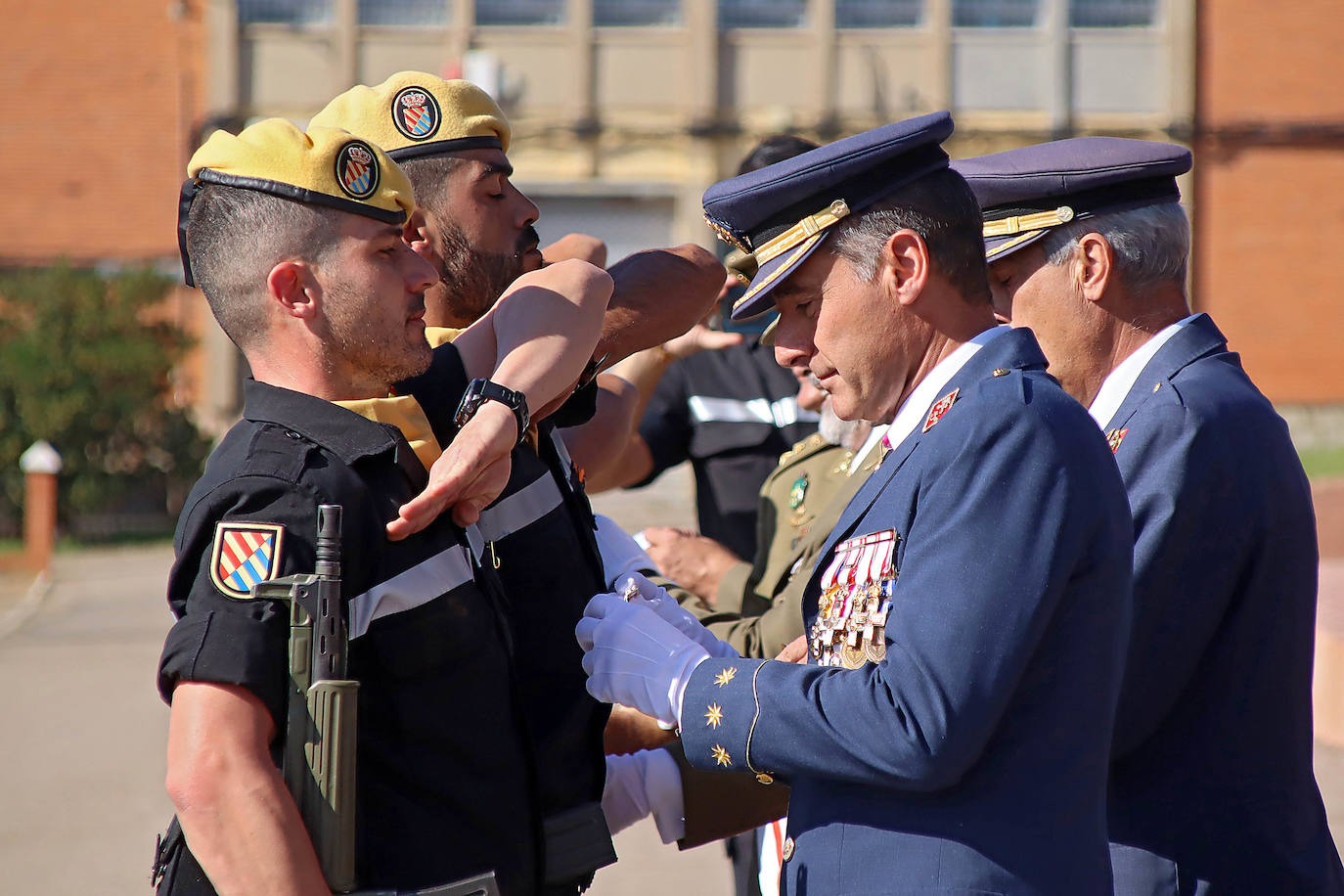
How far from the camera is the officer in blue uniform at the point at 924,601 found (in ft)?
5.07

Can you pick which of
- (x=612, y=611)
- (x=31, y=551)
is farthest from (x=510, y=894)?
(x=31, y=551)

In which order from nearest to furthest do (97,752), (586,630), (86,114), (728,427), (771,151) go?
(586,630) → (771,151) → (728,427) → (97,752) → (86,114)

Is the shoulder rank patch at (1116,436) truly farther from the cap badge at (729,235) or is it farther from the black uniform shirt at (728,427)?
the black uniform shirt at (728,427)

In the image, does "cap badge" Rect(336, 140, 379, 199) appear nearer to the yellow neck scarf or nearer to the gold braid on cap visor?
the yellow neck scarf

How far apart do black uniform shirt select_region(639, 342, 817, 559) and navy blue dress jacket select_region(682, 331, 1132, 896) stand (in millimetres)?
2374

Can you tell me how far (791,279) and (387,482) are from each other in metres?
0.62

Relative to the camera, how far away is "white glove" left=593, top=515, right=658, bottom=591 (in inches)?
99.5

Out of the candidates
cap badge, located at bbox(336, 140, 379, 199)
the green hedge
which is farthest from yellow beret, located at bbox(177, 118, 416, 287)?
the green hedge

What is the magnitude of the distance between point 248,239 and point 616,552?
100cm

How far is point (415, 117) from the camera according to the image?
7.63 ft

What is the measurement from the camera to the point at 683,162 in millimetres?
18891

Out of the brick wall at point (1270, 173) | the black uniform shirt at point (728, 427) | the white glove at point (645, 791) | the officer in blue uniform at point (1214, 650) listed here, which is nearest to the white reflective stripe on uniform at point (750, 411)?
the black uniform shirt at point (728, 427)

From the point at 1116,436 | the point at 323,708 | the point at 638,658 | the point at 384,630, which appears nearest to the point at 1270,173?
the point at 1116,436

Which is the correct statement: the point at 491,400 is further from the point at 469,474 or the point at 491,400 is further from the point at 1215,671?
the point at 1215,671
